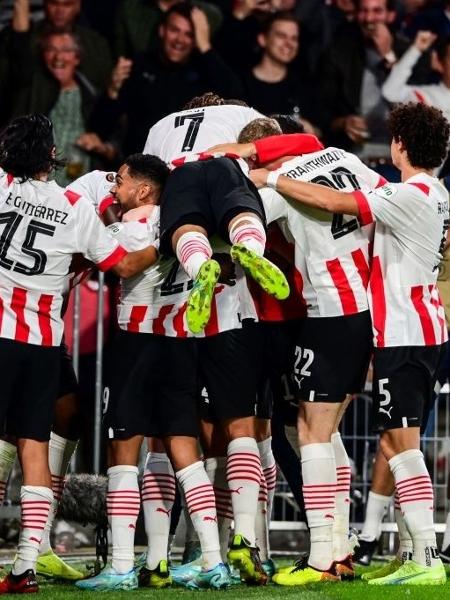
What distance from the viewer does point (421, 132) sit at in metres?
5.55

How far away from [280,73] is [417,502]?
5.92 metres

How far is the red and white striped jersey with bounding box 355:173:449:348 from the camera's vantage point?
214 inches

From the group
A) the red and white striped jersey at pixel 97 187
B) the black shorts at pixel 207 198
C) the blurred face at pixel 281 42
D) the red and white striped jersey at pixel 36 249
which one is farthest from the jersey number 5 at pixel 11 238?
the blurred face at pixel 281 42

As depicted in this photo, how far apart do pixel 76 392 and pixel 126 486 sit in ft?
2.40

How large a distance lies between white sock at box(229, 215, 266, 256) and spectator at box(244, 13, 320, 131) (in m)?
5.27

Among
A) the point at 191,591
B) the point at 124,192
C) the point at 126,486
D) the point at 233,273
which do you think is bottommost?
the point at 191,591

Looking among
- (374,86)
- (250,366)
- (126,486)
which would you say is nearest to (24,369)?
(126,486)

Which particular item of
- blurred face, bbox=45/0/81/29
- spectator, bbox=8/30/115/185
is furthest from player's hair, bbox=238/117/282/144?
blurred face, bbox=45/0/81/29

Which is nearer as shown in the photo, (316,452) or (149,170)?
(316,452)

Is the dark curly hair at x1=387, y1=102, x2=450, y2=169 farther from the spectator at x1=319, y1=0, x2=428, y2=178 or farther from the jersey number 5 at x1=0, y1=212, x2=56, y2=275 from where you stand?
the spectator at x1=319, y1=0, x2=428, y2=178

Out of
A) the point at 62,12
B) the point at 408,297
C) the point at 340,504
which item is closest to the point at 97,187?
the point at 408,297

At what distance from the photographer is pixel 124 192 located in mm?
5820

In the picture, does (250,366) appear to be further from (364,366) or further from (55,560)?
(55,560)

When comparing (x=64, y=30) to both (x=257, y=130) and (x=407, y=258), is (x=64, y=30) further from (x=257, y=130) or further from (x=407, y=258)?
(x=407, y=258)
